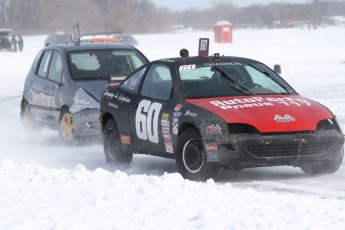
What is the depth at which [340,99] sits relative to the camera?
64.1 ft

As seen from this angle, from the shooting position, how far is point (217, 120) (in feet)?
27.9

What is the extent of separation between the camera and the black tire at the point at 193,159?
8.59 m

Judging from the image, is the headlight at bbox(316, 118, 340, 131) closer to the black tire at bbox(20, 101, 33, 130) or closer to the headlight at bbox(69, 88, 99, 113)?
the headlight at bbox(69, 88, 99, 113)

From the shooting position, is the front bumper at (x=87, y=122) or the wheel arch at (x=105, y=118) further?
the front bumper at (x=87, y=122)

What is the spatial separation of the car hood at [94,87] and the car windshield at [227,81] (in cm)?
301

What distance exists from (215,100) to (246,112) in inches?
20.4

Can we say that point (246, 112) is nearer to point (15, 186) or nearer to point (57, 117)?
point (15, 186)

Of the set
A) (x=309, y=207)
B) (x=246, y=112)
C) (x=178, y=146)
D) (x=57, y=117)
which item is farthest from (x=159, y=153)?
(x=57, y=117)

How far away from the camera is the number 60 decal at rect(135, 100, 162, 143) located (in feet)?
30.7

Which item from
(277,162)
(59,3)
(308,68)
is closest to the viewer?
(277,162)

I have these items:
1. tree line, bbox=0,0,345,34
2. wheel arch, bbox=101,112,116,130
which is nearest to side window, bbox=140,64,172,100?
wheel arch, bbox=101,112,116,130

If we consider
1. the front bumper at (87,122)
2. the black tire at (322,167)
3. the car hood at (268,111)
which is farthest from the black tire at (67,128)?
the black tire at (322,167)

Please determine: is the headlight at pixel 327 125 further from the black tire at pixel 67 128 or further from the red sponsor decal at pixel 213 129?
the black tire at pixel 67 128

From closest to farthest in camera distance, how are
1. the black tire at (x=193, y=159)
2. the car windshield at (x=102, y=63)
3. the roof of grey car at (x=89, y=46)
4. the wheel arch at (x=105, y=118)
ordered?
1. the black tire at (x=193, y=159)
2. the wheel arch at (x=105, y=118)
3. the car windshield at (x=102, y=63)
4. the roof of grey car at (x=89, y=46)
